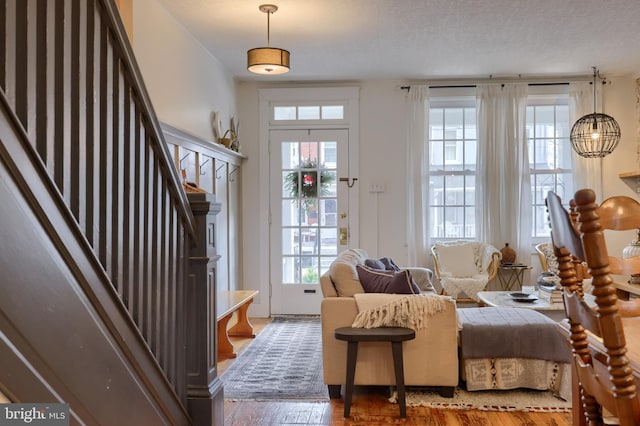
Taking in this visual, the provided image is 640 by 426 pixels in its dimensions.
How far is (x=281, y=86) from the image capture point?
21.3 feet

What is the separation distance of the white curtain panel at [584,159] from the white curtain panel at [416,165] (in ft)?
5.33

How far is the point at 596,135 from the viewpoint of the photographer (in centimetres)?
585

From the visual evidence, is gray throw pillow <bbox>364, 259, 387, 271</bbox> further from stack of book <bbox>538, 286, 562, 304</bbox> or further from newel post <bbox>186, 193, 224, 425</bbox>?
newel post <bbox>186, 193, 224, 425</bbox>

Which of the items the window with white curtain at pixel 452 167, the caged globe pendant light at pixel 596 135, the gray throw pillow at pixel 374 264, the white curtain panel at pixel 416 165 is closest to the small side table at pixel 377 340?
the gray throw pillow at pixel 374 264

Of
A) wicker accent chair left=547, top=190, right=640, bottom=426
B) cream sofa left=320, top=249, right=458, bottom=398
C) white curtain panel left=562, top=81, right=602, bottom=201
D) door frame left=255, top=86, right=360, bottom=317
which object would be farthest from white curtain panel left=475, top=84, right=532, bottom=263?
wicker accent chair left=547, top=190, right=640, bottom=426

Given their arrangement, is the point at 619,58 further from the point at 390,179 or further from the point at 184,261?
the point at 184,261

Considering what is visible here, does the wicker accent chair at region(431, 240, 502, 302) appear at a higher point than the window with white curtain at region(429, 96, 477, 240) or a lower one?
lower

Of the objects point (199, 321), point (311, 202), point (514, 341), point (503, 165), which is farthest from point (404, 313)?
point (503, 165)

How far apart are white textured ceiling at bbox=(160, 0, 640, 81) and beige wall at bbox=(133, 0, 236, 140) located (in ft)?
0.37

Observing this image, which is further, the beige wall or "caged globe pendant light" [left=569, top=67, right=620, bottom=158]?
"caged globe pendant light" [left=569, top=67, right=620, bottom=158]

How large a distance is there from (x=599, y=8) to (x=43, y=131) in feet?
13.6

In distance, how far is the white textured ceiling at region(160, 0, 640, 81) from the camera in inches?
163

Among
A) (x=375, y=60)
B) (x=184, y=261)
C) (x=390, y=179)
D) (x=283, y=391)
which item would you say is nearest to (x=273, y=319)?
(x=390, y=179)

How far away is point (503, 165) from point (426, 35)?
2088 millimetres
